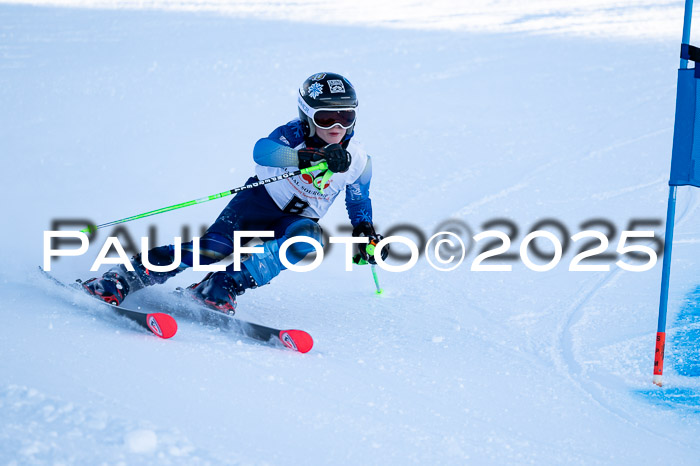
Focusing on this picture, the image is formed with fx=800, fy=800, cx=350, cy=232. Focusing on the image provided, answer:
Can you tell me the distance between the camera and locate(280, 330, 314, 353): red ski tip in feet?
10.4

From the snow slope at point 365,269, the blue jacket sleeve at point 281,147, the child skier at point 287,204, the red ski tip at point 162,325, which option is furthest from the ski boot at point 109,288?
the blue jacket sleeve at point 281,147

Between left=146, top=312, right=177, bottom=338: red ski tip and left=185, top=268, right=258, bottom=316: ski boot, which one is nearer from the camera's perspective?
left=146, top=312, right=177, bottom=338: red ski tip

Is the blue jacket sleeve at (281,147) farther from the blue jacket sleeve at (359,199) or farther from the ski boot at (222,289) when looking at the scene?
the ski boot at (222,289)

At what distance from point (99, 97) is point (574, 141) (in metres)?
4.53

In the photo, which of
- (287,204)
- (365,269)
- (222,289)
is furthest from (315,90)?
(365,269)

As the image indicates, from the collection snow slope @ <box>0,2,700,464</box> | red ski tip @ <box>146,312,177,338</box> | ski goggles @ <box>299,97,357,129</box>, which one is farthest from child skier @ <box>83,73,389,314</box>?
red ski tip @ <box>146,312,177,338</box>

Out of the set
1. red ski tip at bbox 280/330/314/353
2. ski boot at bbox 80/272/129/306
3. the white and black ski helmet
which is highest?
the white and black ski helmet

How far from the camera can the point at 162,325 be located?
10.2 feet

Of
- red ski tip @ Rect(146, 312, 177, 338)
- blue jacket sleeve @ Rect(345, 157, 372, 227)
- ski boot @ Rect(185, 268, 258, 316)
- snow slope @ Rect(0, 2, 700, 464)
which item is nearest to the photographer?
snow slope @ Rect(0, 2, 700, 464)

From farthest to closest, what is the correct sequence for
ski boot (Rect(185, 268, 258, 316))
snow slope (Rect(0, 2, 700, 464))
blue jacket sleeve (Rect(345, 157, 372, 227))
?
blue jacket sleeve (Rect(345, 157, 372, 227)), ski boot (Rect(185, 268, 258, 316)), snow slope (Rect(0, 2, 700, 464))

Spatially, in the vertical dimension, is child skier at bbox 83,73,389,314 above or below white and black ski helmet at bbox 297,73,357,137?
below

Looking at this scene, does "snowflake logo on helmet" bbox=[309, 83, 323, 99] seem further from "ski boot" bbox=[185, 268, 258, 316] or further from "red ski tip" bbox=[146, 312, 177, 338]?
"red ski tip" bbox=[146, 312, 177, 338]

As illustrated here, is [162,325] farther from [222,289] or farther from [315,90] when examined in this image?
[315,90]

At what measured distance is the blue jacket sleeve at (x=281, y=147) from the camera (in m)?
Result: 3.64
